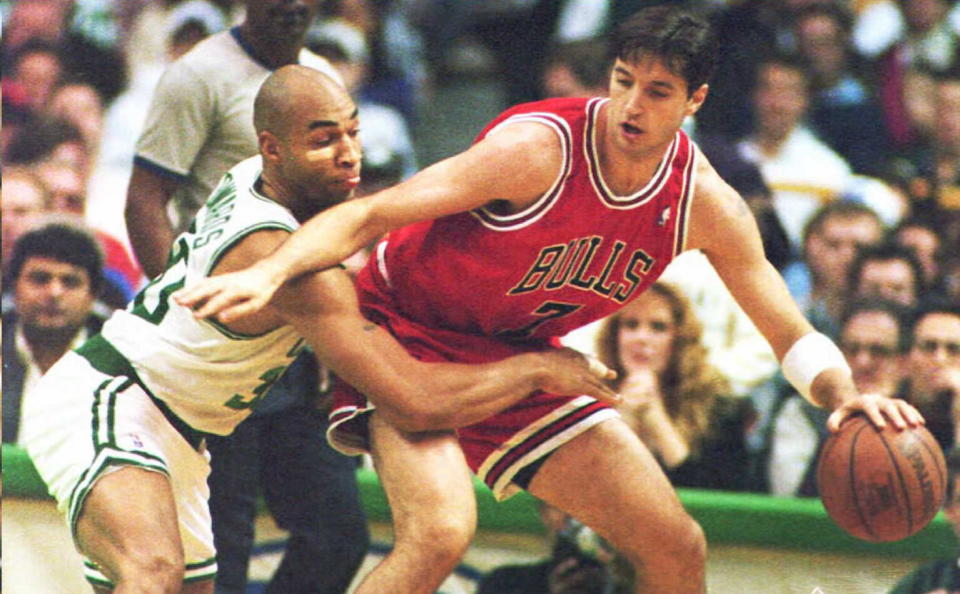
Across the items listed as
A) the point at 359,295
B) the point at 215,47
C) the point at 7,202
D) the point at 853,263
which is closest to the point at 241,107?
the point at 215,47

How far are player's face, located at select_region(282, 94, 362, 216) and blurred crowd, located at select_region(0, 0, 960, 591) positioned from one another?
1.68 m

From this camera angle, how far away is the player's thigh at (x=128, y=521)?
3.61 meters

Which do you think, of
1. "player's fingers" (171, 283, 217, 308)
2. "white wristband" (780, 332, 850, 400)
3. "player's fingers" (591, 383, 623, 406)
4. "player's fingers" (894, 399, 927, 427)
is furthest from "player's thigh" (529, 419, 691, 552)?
"player's fingers" (171, 283, 217, 308)

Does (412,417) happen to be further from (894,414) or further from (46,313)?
(46,313)

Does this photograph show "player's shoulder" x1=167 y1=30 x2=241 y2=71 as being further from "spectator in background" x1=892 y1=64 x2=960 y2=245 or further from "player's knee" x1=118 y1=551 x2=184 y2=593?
"spectator in background" x1=892 y1=64 x2=960 y2=245

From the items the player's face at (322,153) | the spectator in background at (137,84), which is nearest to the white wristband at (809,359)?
the player's face at (322,153)

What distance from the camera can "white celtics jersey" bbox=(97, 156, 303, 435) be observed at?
3.83 m

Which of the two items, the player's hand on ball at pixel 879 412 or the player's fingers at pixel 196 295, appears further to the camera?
the player's hand on ball at pixel 879 412

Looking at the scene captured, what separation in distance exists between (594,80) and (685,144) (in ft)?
9.10

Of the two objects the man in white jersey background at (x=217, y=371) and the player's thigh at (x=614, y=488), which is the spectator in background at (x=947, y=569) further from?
the man in white jersey background at (x=217, y=371)

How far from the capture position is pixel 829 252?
19.7ft

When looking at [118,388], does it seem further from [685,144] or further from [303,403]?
[685,144]

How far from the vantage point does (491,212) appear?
153 inches

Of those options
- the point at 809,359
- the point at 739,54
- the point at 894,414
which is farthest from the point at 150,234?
the point at 739,54
